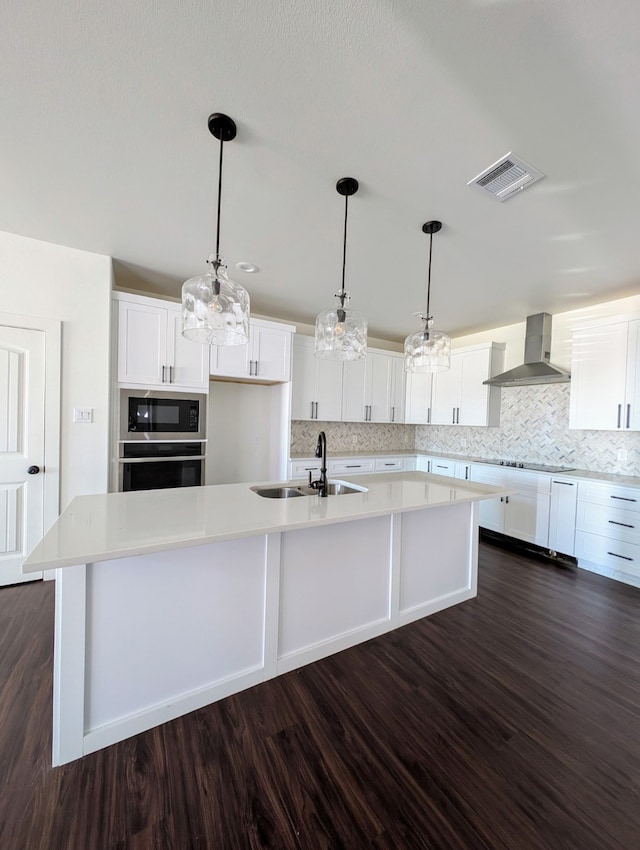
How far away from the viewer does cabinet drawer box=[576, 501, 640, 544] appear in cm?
291

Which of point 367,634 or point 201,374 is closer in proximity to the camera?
point 367,634

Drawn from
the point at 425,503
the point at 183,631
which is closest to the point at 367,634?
the point at 425,503

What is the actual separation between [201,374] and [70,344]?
3.46 feet

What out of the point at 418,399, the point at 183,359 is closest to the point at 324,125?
the point at 183,359

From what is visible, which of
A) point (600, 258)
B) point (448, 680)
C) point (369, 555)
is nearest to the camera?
point (448, 680)

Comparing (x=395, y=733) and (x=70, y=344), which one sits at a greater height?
(x=70, y=344)

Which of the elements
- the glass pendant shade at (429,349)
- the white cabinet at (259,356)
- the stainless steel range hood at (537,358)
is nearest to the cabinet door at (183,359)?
the white cabinet at (259,356)

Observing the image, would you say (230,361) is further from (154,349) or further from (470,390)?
(470,390)

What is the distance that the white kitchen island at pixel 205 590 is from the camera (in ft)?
4.37

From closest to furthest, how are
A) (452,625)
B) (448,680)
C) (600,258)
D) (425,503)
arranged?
(448,680) → (425,503) → (452,625) → (600,258)

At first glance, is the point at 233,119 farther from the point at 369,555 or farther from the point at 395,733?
the point at 395,733

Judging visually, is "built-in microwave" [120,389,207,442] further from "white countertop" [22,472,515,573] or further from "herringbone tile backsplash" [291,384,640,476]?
"herringbone tile backsplash" [291,384,640,476]

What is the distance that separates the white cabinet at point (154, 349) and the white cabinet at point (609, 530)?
386 centimetres

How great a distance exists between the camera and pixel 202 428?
329cm
